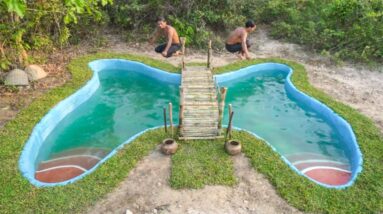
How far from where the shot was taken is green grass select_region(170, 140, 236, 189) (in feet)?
23.3

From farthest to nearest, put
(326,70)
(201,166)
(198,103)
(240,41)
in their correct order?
1. (326,70)
2. (240,41)
3. (198,103)
4. (201,166)

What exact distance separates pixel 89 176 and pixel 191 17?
9289mm

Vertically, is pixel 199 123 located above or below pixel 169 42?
below

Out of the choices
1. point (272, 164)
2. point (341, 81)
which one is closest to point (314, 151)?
point (272, 164)

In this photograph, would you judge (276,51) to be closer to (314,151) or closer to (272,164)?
(314,151)

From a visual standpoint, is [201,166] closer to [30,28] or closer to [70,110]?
[70,110]

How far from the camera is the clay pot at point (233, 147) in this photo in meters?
7.77

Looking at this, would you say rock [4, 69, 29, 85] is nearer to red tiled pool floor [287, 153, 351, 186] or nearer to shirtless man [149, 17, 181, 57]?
shirtless man [149, 17, 181, 57]

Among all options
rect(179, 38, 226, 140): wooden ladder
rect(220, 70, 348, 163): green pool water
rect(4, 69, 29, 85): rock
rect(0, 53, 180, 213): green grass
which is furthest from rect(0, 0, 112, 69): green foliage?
rect(220, 70, 348, 163): green pool water

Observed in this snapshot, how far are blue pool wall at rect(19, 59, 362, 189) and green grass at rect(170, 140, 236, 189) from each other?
1.36 meters

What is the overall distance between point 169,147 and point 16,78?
230 inches

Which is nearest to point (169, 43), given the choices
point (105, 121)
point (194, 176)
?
point (105, 121)

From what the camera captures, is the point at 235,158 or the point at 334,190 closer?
the point at 334,190

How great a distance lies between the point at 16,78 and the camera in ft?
34.1
